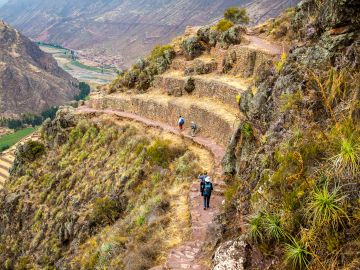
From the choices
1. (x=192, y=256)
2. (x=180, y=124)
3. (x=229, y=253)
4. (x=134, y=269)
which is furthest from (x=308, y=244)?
(x=180, y=124)

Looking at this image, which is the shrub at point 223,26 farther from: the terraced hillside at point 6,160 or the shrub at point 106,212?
the terraced hillside at point 6,160

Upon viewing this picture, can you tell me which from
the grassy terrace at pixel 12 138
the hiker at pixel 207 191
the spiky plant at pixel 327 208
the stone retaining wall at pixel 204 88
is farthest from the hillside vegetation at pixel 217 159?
the grassy terrace at pixel 12 138

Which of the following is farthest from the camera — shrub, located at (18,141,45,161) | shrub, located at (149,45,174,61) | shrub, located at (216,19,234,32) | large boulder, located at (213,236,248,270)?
shrub, located at (149,45,174,61)

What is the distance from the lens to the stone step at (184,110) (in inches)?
1075

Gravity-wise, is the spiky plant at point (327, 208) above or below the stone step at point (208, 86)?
above

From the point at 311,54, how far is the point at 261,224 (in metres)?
6.19

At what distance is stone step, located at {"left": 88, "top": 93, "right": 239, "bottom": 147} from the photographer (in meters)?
27.3

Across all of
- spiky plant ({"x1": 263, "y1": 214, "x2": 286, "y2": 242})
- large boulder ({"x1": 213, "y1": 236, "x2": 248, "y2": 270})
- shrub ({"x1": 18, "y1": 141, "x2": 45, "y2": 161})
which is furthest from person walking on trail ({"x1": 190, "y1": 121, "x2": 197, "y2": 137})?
shrub ({"x1": 18, "y1": 141, "x2": 45, "y2": 161})

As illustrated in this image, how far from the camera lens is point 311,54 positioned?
43.9 feet

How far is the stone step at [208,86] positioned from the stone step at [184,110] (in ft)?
1.81

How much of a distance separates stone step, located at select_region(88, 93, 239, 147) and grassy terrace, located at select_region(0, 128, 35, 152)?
11192cm

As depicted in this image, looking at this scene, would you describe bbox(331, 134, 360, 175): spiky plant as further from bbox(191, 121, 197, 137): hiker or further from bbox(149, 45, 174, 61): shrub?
bbox(149, 45, 174, 61): shrub

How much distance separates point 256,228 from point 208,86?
23694 millimetres

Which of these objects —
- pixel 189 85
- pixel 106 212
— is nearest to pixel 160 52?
pixel 189 85
